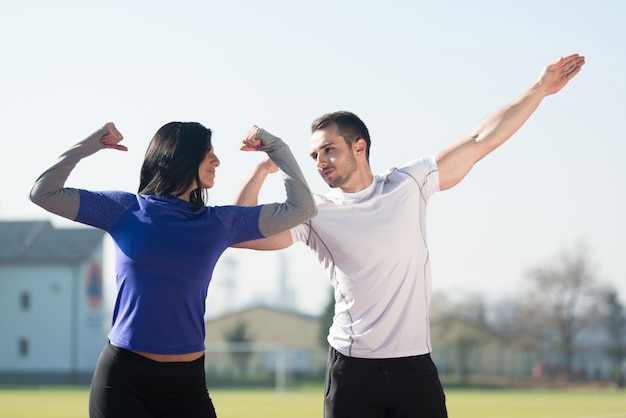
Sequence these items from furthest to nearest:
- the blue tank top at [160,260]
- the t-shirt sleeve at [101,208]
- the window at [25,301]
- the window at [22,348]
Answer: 1. the window at [25,301]
2. the window at [22,348]
3. the t-shirt sleeve at [101,208]
4. the blue tank top at [160,260]

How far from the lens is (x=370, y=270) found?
512cm

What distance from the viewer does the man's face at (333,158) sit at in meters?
5.39

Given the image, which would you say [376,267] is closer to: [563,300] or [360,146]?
[360,146]

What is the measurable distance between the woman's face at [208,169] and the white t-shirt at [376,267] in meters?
1.22

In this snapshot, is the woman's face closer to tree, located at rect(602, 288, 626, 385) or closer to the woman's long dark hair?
the woman's long dark hair

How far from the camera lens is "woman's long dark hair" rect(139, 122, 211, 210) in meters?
4.05

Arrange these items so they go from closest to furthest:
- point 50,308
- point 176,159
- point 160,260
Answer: point 160,260, point 176,159, point 50,308

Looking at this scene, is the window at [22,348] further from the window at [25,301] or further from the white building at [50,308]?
the window at [25,301]

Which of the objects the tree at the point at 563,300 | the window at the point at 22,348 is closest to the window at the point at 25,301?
the window at the point at 22,348

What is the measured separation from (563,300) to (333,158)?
2189 inches

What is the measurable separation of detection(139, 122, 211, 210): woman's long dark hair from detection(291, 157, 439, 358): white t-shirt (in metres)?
1.24

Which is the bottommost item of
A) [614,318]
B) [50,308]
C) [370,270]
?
[614,318]

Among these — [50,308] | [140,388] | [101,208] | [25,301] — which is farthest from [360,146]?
[25,301]

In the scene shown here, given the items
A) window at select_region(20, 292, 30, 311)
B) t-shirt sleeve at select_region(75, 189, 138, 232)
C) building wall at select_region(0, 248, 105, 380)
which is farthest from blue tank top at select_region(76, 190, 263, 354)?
window at select_region(20, 292, 30, 311)
